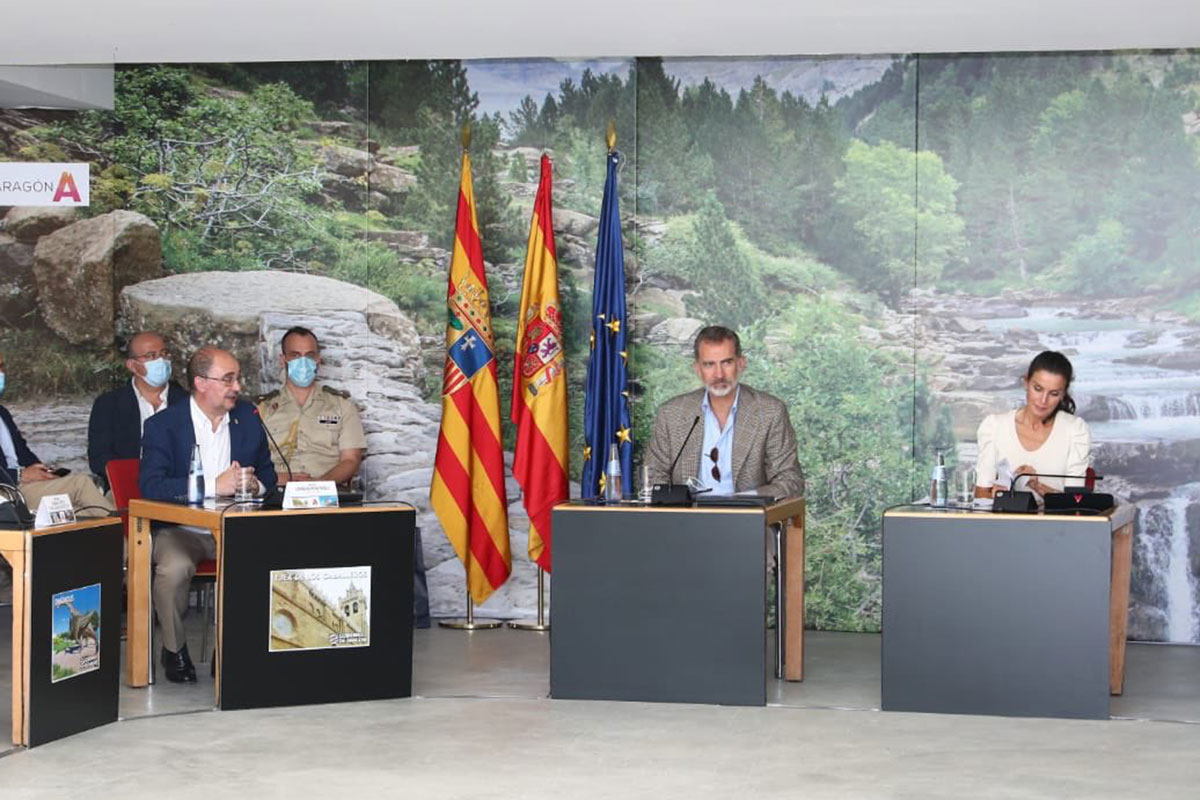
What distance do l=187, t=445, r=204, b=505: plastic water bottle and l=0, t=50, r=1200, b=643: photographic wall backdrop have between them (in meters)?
2.17

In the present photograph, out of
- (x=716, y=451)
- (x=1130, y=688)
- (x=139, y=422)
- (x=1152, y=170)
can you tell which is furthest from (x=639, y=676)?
(x=1152, y=170)

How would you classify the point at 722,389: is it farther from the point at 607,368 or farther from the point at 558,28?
the point at 558,28

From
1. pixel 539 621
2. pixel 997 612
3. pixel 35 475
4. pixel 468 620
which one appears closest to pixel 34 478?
pixel 35 475

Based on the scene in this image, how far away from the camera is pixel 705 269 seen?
8.12 m

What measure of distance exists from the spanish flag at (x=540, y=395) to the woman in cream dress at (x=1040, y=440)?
2255mm

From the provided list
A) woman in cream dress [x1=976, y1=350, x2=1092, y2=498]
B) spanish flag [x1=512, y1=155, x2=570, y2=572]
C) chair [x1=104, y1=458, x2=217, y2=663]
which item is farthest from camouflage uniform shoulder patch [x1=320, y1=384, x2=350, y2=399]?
woman in cream dress [x1=976, y1=350, x2=1092, y2=498]

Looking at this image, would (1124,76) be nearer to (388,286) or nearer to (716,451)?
(716,451)

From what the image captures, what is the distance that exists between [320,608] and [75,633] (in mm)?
899

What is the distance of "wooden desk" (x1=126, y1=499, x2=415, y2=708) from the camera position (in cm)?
570

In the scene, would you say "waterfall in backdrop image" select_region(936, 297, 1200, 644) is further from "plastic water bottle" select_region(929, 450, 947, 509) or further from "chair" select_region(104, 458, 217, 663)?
"chair" select_region(104, 458, 217, 663)

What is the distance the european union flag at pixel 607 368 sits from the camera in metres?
7.73

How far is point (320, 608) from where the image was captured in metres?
5.81

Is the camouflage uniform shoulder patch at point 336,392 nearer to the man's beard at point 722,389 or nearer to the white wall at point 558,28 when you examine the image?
the white wall at point 558,28

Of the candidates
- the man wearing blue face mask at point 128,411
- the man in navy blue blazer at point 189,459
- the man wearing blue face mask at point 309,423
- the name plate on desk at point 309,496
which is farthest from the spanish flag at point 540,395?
the name plate on desk at point 309,496
